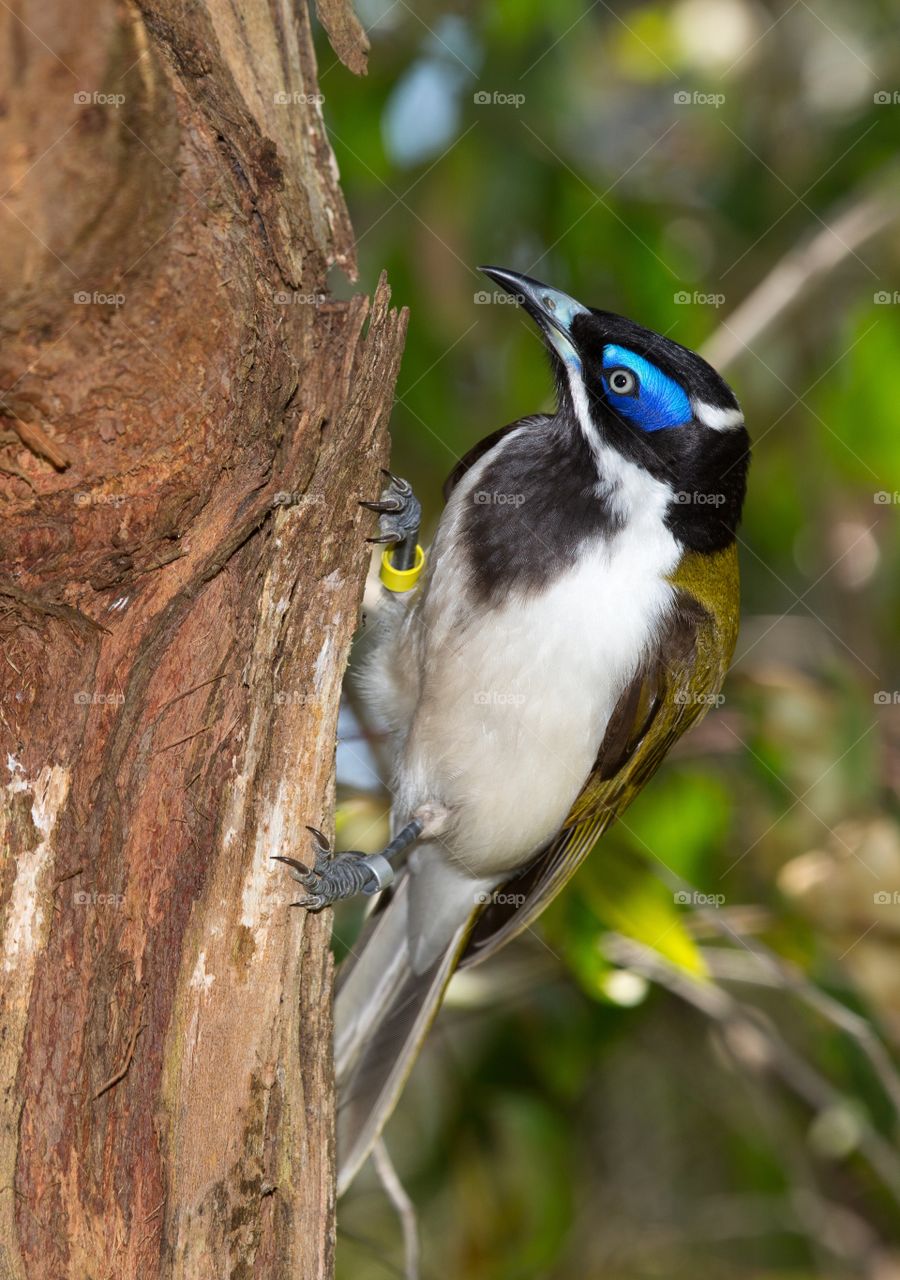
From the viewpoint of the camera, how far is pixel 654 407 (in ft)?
12.3

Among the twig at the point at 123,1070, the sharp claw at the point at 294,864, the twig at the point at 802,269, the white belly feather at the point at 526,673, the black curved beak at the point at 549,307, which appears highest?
the twig at the point at 802,269

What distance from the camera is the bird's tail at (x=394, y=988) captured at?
417 centimetres

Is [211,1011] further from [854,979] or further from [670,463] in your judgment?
[854,979]

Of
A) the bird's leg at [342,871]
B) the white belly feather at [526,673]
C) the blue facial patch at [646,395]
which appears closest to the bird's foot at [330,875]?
the bird's leg at [342,871]

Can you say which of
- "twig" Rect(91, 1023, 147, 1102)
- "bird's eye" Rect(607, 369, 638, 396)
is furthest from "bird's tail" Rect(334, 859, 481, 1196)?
"twig" Rect(91, 1023, 147, 1102)

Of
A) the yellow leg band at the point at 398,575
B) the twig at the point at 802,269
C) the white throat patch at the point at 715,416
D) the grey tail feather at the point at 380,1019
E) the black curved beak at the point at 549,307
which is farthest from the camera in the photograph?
the twig at the point at 802,269

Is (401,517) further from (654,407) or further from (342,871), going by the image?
(342,871)

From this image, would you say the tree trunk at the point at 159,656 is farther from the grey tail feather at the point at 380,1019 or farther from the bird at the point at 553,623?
the grey tail feather at the point at 380,1019

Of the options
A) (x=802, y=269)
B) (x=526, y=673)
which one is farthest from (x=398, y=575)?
(x=802, y=269)

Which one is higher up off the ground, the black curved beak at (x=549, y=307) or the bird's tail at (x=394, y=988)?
the black curved beak at (x=549, y=307)

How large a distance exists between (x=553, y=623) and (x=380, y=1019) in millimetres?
1633

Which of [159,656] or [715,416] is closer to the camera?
[159,656]

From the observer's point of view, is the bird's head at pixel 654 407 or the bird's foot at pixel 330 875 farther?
the bird's head at pixel 654 407

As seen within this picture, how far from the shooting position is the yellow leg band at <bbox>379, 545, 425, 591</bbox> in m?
4.25
